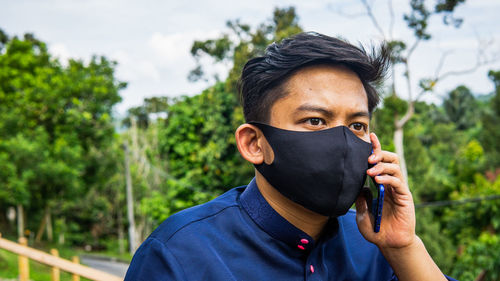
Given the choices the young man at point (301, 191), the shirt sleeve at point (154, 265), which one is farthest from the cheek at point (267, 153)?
the shirt sleeve at point (154, 265)

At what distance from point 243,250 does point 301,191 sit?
26cm

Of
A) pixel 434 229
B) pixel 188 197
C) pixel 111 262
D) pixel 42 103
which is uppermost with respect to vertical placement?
pixel 42 103

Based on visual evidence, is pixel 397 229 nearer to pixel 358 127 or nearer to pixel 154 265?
pixel 358 127

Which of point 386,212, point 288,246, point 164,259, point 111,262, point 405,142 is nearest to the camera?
point 164,259

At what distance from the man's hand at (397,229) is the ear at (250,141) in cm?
37

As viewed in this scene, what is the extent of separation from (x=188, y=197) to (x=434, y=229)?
872cm

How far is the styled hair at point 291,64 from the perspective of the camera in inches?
62.0

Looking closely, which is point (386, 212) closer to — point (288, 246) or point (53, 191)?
point (288, 246)

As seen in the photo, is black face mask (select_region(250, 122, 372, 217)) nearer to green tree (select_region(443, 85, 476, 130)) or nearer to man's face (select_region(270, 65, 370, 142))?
man's face (select_region(270, 65, 370, 142))

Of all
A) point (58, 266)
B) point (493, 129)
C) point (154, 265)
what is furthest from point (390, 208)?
point (493, 129)

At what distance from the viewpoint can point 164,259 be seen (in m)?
1.39

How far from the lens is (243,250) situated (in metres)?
1.50

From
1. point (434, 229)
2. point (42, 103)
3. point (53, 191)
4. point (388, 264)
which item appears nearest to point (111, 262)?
point (53, 191)

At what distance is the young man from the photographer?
1.48 m
